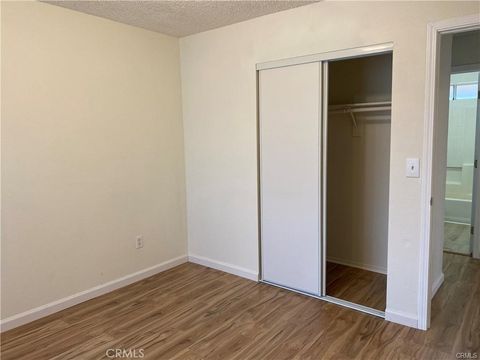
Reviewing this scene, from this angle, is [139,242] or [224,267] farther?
[224,267]

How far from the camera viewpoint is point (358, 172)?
149 inches

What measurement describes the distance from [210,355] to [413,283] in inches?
60.3

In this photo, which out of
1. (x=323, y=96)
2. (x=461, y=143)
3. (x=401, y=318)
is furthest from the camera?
(x=461, y=143)

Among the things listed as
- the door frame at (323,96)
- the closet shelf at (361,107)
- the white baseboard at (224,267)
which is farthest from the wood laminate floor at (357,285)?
the closet shelf at (361,107)

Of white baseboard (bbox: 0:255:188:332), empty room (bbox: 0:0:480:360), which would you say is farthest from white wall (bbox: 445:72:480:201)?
white baseboard (bbox: 0:255:188:332)

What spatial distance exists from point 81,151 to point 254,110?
Answer: 61.6 inches

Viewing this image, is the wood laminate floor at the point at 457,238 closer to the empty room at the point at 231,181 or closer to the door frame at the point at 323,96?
the empty room at the point at 231,181

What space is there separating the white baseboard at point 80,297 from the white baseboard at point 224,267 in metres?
0.18

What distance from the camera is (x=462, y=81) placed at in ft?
19.0

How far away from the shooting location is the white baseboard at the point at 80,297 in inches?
109

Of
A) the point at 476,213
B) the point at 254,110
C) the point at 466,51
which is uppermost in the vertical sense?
the point at 466,51

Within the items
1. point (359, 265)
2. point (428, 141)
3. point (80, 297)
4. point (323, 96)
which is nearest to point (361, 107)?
point (323, 96)

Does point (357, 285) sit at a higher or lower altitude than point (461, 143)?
lower

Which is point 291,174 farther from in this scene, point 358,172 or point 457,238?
point 457,238
